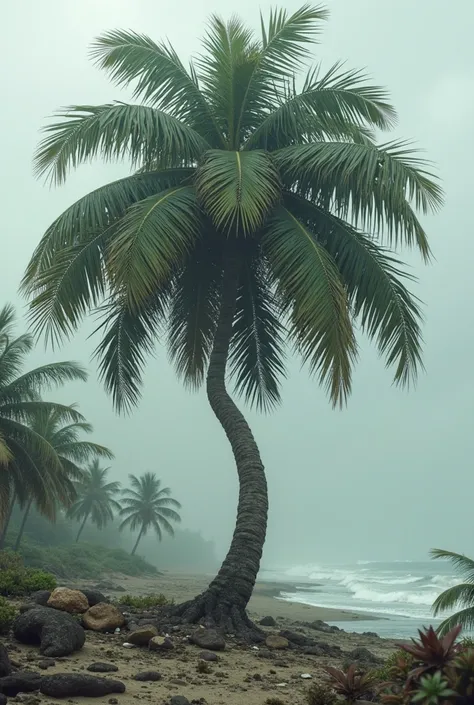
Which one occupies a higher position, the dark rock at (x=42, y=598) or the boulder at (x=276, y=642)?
the boulder at (x=276, y=642)

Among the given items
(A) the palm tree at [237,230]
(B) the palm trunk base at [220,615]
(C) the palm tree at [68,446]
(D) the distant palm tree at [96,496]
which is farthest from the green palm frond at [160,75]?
(D) the distant palm tree at [96,496]

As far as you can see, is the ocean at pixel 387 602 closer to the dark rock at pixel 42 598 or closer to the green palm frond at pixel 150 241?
the dark rock at pixel 42 598

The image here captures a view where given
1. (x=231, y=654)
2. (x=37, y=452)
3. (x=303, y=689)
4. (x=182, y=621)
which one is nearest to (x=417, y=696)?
(x=303, y=689)

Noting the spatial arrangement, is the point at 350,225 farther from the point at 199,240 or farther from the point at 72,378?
the point at 72,378

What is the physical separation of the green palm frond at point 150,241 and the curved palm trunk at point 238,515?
1.23m

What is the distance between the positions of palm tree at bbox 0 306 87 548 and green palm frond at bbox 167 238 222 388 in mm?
7612

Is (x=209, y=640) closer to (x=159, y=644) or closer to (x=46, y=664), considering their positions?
(x=159, y=644)

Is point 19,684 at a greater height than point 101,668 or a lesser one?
lesser

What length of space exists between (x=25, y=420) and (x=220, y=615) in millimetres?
14081

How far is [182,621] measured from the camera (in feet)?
28.0

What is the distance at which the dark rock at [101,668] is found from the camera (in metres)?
5.97

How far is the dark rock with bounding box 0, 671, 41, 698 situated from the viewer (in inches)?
198

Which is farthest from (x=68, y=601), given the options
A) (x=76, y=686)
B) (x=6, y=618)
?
(x=76, y=686)

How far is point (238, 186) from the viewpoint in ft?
31.8
